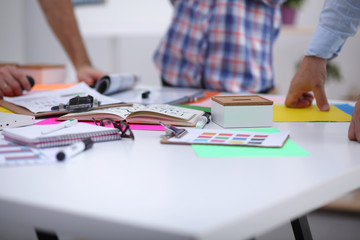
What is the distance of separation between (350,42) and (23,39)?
9.85 ft

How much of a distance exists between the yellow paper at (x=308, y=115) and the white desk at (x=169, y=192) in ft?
0.90

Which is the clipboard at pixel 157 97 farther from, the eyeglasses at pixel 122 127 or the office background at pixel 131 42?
the office background at pixel 131 42

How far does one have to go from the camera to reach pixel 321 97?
1046 millimetres

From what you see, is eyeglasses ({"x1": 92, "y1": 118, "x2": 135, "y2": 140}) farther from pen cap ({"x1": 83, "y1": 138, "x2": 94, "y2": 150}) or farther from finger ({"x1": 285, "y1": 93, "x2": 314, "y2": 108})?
finger ({"x1": 285, "y1": 93, "x2": 314, "y2": 108})

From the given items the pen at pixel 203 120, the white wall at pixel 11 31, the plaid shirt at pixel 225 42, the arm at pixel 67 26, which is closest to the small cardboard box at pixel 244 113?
the pen at pixel 203 120

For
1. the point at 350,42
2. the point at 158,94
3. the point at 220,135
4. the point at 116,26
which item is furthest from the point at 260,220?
the point at 116,26

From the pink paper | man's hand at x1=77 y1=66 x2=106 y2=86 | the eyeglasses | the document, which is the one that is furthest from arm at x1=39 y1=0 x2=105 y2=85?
the eyeglasses

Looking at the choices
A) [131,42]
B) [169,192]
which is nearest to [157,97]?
[169,192]

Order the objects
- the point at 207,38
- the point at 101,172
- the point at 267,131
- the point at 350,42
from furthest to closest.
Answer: the point at 350,42 → the point at 207,38 → the point at 267,131 → the point at 101,172

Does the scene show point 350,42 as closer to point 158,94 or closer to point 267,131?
point 158,94

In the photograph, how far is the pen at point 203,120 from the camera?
86 cm

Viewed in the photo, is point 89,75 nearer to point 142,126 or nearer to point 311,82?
point 142,126

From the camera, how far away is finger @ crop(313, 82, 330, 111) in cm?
104

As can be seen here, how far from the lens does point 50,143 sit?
679mm
